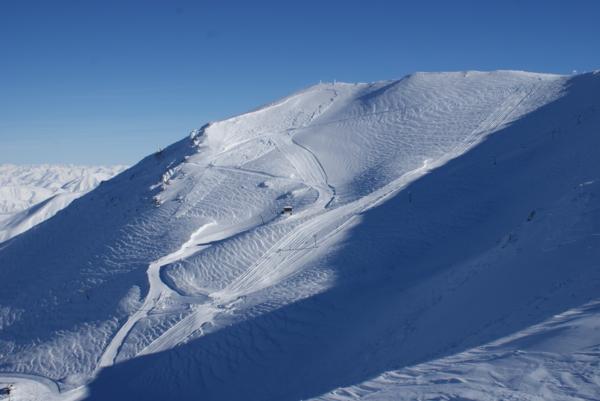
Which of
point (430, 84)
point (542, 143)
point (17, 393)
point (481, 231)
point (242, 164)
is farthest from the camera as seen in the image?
point (430, 84)

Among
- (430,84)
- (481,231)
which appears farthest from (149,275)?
(430,84)

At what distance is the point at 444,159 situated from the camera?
105 ft

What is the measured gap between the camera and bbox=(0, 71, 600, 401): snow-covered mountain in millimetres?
11828

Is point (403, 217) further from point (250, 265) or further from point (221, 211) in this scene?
point (221, 211)

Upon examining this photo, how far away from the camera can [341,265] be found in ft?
74.1

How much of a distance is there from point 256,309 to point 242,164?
1844 cm

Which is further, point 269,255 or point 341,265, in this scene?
point 269,255

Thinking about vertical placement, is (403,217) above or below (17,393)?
above

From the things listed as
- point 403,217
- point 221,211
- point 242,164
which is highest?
point 242,164

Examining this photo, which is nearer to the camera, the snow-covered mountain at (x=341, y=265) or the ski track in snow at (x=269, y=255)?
the snow-covered mountain at (x=341, y=265)

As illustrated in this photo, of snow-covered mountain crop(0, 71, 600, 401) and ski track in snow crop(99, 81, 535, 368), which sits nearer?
snow-covered mountain crop(0, 71, 600, 401)

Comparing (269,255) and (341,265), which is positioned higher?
(269,255)

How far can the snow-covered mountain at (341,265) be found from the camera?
11.8 metres

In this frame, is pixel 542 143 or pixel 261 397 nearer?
pixel 261 397
